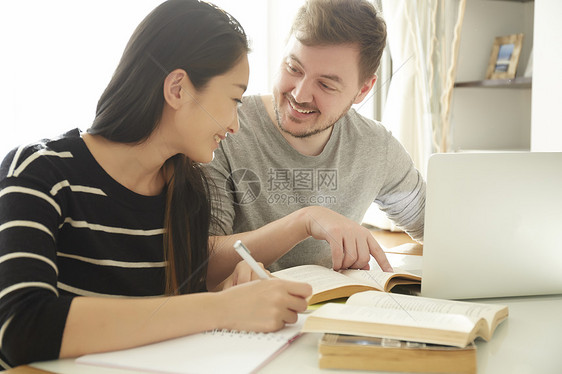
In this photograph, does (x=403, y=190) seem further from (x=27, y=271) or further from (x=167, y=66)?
(x=27, y=271)

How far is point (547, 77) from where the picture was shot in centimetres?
216

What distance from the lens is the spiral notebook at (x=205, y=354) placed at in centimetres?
64

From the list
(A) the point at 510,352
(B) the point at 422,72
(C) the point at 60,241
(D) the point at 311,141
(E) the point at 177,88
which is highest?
(B) the point at 422,72

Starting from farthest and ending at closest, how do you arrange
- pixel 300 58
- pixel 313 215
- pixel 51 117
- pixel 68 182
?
pixel 51 117
pixel 300 58
pixel 313 215
pixel 68 182

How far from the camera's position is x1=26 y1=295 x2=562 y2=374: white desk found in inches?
25.8

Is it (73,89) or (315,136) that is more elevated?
(73,89)

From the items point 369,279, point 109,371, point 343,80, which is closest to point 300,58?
point 343,80

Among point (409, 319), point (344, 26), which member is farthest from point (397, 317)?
point (344, 26)

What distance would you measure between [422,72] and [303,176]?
1.33 m

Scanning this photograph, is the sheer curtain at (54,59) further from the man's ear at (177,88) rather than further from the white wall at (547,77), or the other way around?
the white wall at (547,77)

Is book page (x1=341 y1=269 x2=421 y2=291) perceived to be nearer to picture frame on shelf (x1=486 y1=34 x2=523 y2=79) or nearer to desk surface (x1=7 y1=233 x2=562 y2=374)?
desk surface (x1=7 y1=233 x2=562 y2=374)

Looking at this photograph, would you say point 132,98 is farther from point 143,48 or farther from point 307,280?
point 307,280

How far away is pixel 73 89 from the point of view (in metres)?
2.09

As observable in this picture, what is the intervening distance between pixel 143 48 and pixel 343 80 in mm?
609
